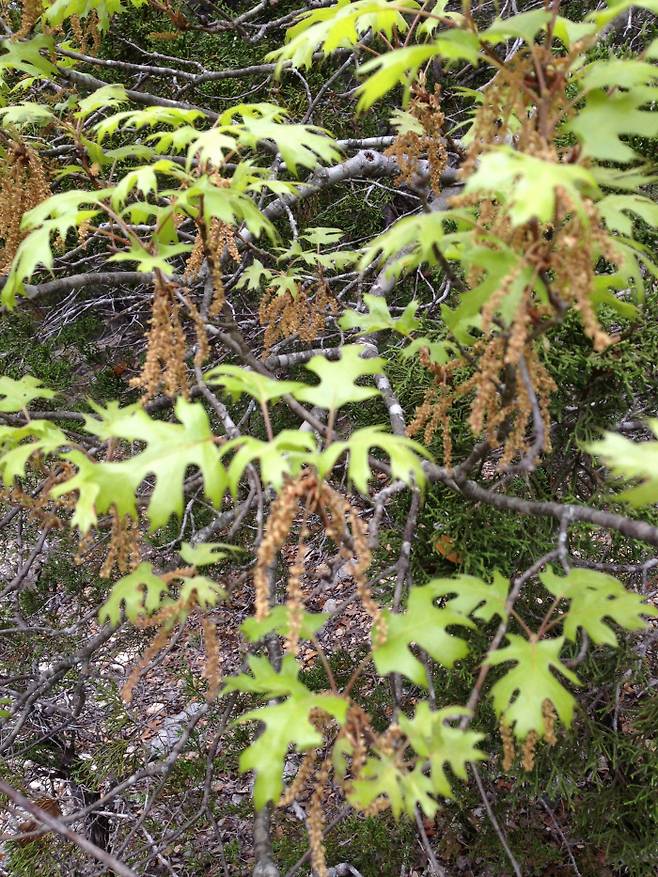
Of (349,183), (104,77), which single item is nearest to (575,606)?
(349,183)

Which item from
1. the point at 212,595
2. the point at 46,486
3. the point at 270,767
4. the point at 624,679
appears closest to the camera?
the point at 270,767

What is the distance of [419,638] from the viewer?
1.71m

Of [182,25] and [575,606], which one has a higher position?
[182,25]

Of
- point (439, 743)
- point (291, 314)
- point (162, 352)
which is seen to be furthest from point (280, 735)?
point (291, 314)

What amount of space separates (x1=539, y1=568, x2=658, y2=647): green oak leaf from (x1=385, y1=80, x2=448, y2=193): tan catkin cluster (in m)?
1.47

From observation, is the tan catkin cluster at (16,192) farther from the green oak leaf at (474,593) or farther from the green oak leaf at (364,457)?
the green oak leaf at (474,593)

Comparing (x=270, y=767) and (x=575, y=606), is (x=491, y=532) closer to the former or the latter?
(x=575, y=606)

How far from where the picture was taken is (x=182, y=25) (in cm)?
384

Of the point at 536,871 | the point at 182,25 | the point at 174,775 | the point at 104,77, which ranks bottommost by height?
the point at 174,775

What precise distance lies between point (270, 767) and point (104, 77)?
15.4ft

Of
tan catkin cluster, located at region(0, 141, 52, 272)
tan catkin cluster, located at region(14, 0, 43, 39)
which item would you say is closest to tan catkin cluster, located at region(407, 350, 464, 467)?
tan catkin cluster, located at region(0, 141, 52, 272)

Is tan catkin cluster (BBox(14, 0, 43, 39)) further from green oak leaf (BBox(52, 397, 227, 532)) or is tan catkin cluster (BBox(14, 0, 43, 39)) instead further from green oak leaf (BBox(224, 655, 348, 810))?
green oak leaf (BBox(224, 655, 348, 810))

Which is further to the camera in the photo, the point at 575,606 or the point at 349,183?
the point at 349,183

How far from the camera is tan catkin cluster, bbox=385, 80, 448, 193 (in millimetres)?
2457
